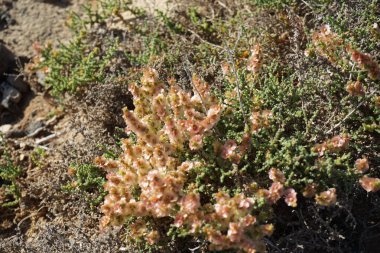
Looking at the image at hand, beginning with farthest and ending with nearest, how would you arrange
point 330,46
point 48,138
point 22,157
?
point 48,138 → point 22,157 → point 330,46

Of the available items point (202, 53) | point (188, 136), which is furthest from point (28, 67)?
point (188, 136)

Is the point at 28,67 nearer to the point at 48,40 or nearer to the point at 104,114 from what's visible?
the point at 48,40

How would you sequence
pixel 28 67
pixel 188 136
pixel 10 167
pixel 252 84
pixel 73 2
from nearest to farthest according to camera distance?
pixel 188 136
pixel 252 84
pixel 10 167
pixel 28 67
pixel 73 2

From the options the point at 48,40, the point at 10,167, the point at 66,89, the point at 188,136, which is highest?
the point at 48,40

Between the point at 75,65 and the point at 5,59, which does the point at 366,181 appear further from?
the point at 5,59

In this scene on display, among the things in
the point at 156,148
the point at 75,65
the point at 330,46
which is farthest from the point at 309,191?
the point at 75,65

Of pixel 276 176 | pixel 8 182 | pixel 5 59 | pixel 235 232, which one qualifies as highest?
pixel 5 59

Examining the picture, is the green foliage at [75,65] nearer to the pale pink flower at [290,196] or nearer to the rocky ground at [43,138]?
the rocky ground at [43,138]

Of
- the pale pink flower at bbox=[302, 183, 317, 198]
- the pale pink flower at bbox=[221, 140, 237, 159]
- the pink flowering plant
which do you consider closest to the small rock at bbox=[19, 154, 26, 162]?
the pink flowering plant
